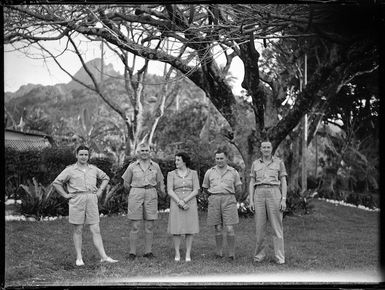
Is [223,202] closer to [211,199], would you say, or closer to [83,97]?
[211,199]

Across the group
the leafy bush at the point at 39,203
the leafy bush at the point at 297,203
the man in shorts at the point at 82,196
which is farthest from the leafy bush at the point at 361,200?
the man in shorts at the point at 82,196

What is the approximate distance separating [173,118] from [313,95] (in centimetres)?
1063

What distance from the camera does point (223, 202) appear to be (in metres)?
5.94

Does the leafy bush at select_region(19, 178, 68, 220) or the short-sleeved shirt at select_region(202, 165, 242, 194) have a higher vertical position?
the short-sleeved shirt at select_region(202, 165, 242, 194)

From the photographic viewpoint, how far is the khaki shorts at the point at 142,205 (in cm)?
589

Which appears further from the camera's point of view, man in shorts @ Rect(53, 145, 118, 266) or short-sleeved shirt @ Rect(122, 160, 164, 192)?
short-sleeved shirt @ Rect(122, 160, 164, 192)

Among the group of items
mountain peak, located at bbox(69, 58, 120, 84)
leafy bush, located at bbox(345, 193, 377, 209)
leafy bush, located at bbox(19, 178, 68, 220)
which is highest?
mountain peak, located at bbox(69, 58, 120, 84)

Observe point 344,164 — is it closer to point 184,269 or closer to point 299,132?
point 299,132

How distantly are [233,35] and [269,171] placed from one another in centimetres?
250

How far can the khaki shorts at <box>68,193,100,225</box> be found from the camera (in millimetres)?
5555

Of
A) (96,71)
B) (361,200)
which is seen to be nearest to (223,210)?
(361,200)

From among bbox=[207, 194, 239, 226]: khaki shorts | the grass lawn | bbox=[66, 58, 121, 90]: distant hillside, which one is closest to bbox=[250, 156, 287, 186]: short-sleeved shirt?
bbox=[207, 194, 239, 226]: khaki shorts

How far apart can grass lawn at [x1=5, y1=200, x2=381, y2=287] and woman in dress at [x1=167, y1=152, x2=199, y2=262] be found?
32 cm

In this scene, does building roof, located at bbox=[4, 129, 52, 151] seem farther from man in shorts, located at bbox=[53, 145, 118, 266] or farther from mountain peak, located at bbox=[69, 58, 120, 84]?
man in shorts, located at bbox=[53, 145, 118, 266]
